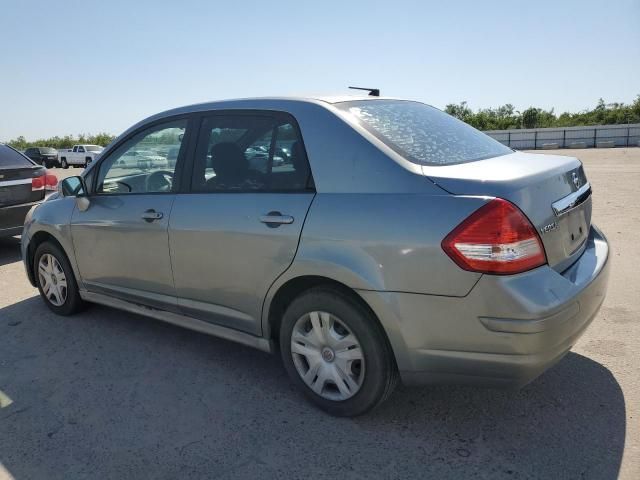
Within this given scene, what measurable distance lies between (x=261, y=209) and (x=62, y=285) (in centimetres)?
257

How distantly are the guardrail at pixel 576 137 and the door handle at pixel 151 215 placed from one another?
116ft

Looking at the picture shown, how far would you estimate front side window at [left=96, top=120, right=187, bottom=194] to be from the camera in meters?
3.64

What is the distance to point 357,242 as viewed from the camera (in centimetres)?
260

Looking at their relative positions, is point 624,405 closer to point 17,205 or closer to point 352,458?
point 352,458

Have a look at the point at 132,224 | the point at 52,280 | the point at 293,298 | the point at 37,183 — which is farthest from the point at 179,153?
the point at 37,183

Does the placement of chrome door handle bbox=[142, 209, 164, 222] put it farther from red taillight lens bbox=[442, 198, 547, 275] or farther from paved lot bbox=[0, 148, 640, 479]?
red taillight lens bbox=[442, 198, 547, 275]

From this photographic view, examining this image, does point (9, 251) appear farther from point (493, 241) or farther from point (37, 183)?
point (493, 241)

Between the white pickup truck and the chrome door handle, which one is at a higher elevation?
the chrome door handle

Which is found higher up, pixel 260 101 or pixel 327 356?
pixel 260 101

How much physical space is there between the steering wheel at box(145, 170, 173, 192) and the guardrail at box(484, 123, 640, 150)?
35.3 metres

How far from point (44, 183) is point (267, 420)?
6012mm

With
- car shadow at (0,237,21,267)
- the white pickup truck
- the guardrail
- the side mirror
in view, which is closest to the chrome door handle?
the side mirror

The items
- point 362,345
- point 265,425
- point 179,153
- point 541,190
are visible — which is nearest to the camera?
point 541,190

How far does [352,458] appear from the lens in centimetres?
256
